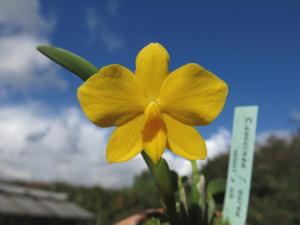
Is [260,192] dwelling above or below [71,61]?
above

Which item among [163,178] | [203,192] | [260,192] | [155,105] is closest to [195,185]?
[203,192]

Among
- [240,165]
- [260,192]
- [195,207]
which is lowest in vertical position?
[195,207]

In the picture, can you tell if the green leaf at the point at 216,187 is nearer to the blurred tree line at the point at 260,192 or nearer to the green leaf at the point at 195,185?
the green leaf at the point at 195,185

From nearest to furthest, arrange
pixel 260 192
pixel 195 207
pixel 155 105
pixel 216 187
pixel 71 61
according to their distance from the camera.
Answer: pixel 155 105
pixel 71 61
pixel 195 207
pixel 216 187
pixel 260 192

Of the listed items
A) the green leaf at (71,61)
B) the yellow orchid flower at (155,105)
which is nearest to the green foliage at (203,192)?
the green leaf at (71,61)

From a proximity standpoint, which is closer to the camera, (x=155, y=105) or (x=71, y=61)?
(x=155, y=105)

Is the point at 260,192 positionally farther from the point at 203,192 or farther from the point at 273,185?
the point at 203,192

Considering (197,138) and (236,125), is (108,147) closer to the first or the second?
(197,138)
